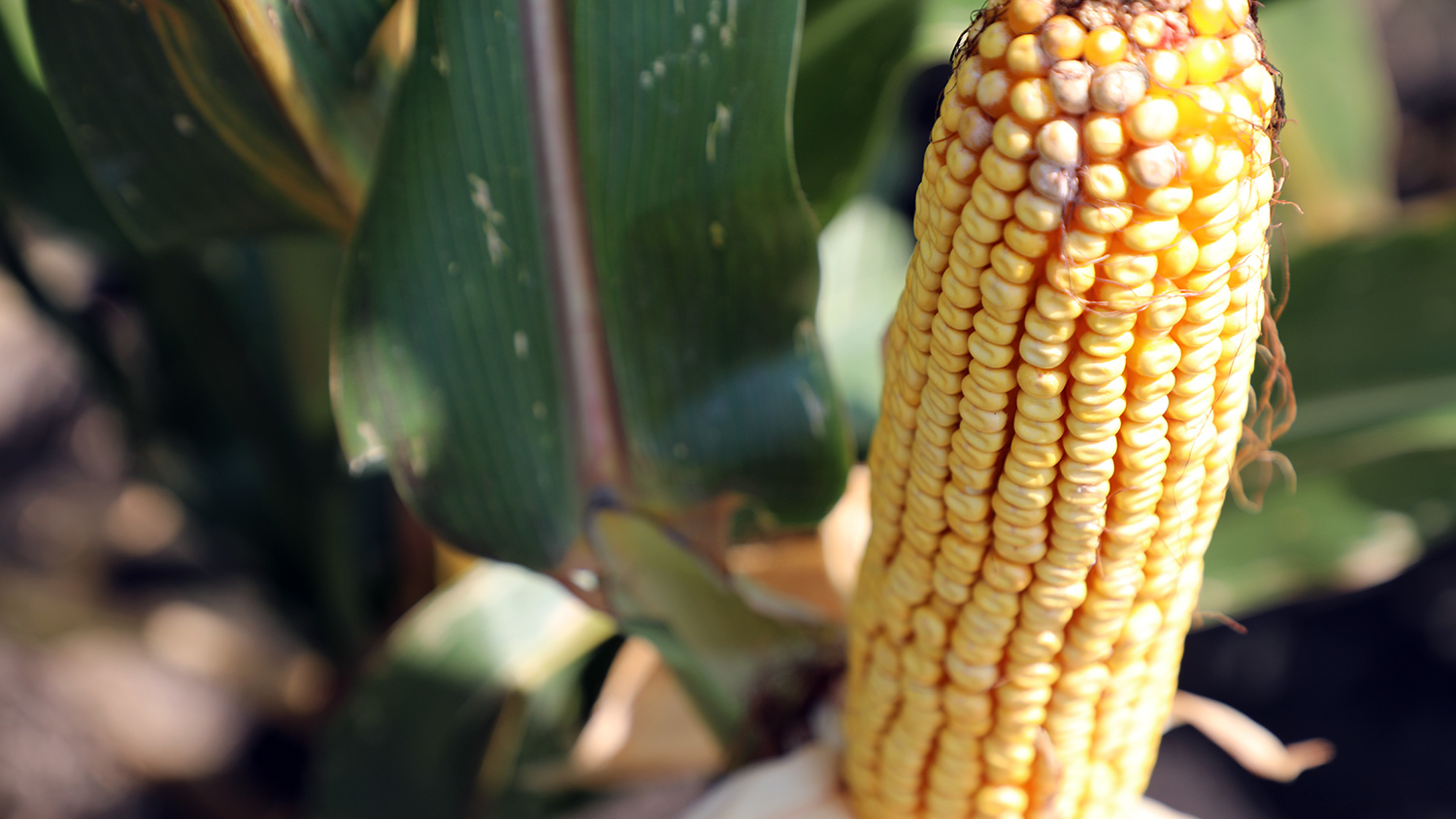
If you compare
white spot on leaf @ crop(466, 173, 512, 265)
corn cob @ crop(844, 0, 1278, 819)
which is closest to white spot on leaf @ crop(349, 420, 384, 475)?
white spot on leaf @ crop(466, 173, 512, 265)

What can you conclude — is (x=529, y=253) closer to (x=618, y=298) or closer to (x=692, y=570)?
(x=618, y=298)

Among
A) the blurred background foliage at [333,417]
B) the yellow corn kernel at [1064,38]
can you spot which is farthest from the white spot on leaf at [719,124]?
the yellow corn kernel at [1064,38]

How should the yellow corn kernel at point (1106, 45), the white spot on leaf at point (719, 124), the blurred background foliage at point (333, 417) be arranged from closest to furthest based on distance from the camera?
the yellow corn kernel at point (1106, 45) < the white spot on leaf at point (719, 124) < the blurred background foliage at point (333, 417)

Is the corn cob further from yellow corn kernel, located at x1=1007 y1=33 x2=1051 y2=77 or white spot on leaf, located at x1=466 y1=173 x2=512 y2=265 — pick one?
white spot on leaf, located at x1=466 y1=173 x2=512 y2=265

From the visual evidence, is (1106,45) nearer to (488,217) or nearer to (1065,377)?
(1065,377)

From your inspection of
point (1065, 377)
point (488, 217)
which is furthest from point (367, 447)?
point (1065, 377)

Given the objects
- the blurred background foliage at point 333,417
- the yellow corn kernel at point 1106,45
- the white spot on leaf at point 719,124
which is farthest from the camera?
the blurred background foliage at point 333,417

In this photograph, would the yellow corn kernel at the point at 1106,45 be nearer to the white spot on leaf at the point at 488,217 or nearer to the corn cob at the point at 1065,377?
the corn cob at the point at 1065,377
